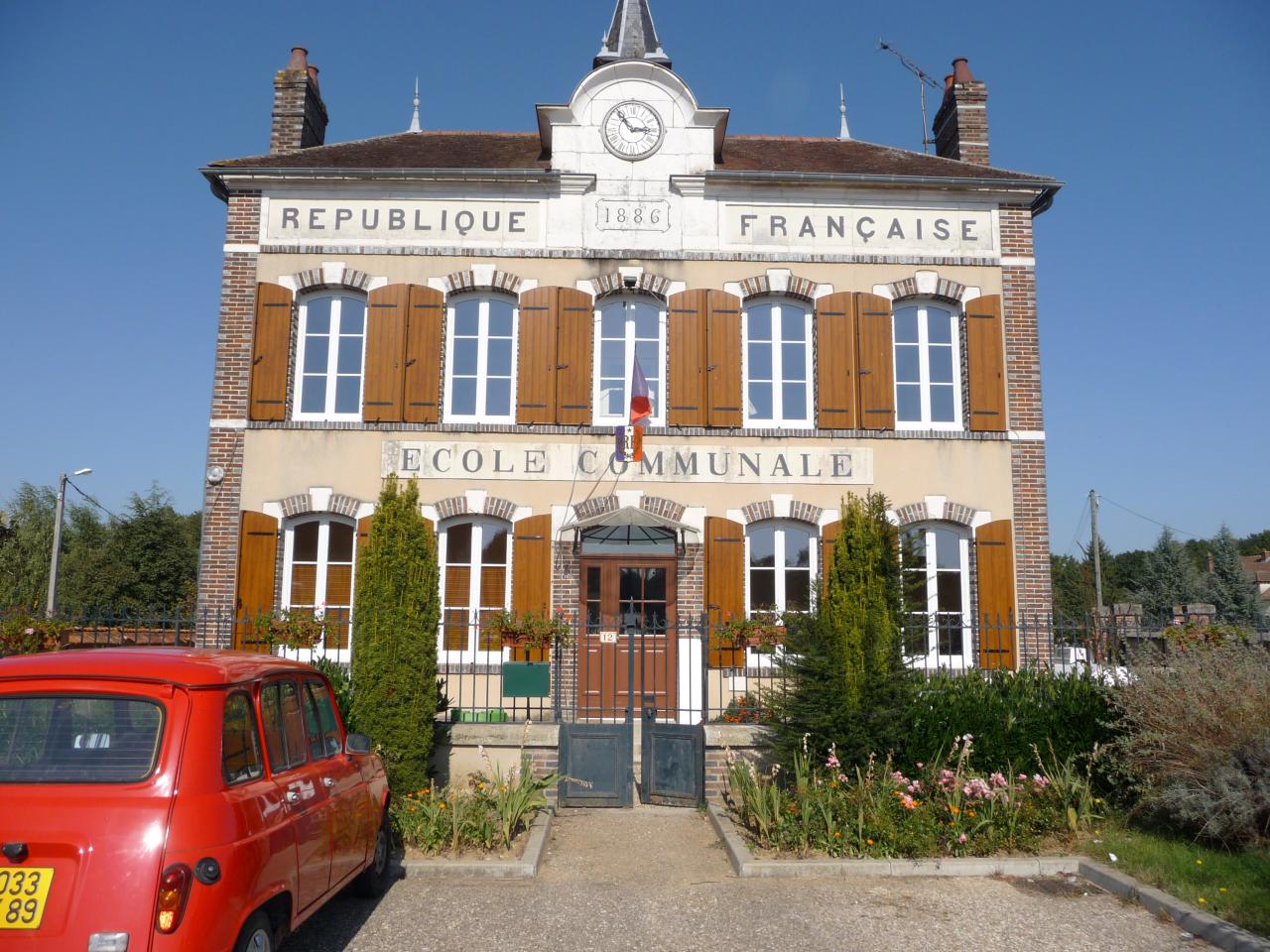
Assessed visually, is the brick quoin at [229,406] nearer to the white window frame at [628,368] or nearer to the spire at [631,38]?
the white window frame at [628,368]

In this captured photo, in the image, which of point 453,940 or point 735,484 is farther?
point 735,484

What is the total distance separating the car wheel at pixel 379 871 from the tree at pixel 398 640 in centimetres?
146

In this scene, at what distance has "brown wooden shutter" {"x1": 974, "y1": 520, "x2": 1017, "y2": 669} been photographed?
1291 cm

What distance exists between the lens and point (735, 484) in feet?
43.3

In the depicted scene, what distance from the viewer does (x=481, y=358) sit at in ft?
44.7

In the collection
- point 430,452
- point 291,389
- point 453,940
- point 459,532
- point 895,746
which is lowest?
point 453,940

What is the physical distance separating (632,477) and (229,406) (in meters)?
5.61

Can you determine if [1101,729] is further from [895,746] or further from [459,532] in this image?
[459,532]

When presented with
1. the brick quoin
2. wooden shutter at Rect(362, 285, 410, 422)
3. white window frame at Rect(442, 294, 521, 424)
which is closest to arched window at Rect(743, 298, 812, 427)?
white window frame at Rect(442, 294, 521, 424)

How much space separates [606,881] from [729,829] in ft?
4.49

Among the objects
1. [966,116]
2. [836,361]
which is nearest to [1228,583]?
[966,116]

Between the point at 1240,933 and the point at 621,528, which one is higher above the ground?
the point at 621,528

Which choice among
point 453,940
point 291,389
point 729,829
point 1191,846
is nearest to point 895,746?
point 729,829

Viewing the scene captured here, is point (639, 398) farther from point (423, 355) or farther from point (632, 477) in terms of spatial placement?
point (423, 355)
